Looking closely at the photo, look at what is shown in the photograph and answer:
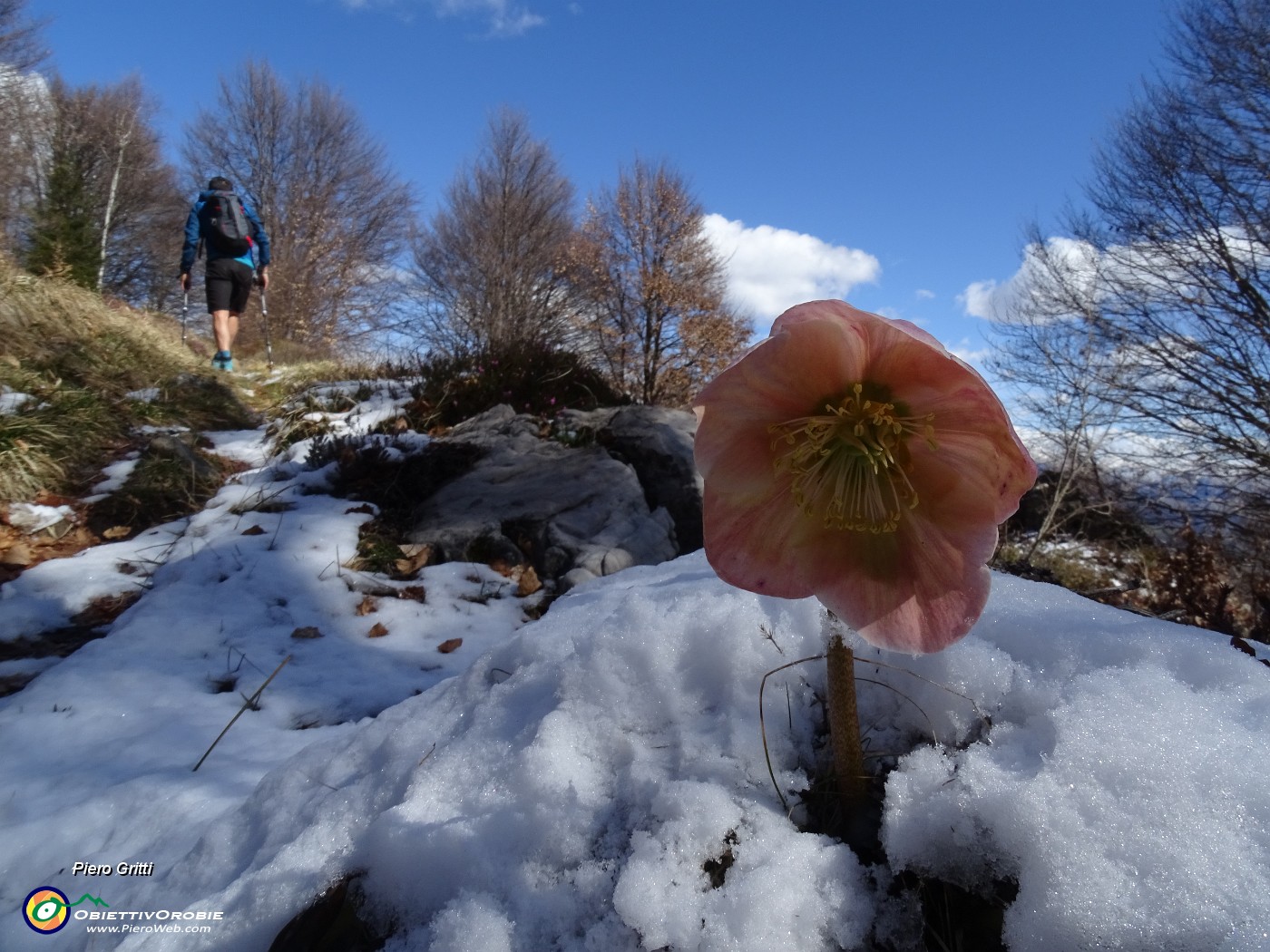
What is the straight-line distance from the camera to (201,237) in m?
8.80

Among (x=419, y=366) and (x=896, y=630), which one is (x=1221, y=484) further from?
(x=896, y=630)

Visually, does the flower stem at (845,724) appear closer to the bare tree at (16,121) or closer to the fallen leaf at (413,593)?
the fallen leaf at (413,593)

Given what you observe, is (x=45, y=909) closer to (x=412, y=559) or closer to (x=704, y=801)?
(x=704, y=801)

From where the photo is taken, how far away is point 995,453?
0.87 metres

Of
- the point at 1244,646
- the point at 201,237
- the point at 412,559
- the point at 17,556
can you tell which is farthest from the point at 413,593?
the point at 201,237

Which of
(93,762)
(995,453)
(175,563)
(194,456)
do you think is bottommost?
(93,762)

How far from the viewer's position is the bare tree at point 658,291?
20297mm

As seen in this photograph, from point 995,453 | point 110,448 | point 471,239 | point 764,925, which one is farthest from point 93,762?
point 471,239

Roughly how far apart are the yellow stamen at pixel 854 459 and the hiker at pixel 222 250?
9948 millimetres

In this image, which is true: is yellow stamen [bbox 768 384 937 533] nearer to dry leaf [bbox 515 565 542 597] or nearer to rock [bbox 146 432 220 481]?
dry leaf [bbox 515 565 542 597]

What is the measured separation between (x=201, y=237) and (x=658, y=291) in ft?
44.3

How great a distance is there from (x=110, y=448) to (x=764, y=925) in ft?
18.7

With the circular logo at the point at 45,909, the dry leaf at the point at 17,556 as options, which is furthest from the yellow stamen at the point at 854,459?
the dry leaf at the point at 17,556

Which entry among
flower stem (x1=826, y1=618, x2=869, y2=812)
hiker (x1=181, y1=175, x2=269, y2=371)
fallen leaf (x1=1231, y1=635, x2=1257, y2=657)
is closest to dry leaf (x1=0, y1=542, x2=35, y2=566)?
flower stem (x1=826, y1=618, x2=869, y2=812)
